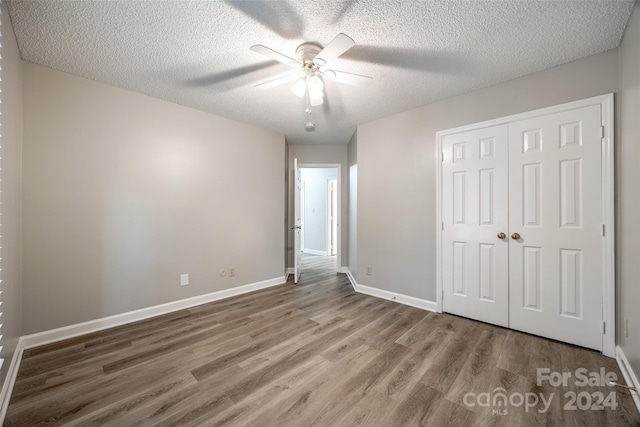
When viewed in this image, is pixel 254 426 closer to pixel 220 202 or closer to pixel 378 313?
pixel 378 313

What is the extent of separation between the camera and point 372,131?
3518 millimetres

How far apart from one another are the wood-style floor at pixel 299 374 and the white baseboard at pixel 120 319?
10 cm

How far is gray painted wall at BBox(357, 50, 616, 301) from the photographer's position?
7.03 feet

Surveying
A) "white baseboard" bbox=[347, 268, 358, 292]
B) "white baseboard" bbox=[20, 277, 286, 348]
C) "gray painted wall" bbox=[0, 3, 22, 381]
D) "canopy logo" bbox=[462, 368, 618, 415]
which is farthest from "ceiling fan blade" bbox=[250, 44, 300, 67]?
"white baseboard" bbox=[347, 268, 358, 292]

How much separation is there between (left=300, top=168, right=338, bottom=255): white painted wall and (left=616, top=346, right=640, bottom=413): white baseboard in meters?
5.43

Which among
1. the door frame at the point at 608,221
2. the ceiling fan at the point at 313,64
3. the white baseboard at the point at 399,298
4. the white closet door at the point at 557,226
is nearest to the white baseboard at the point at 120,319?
the white baseboard at the point at 399,298

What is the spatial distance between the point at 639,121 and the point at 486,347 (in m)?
1.92

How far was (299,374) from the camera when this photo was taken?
1771 millimetres

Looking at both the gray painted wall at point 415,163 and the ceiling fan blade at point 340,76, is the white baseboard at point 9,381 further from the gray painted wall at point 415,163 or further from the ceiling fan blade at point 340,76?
the gray painted wall at point 415,163

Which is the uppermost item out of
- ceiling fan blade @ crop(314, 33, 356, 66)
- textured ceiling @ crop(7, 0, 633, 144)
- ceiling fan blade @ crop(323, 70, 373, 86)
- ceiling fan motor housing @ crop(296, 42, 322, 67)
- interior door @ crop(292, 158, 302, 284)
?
textured ceiling @ crop(7, 0, 633, 144)

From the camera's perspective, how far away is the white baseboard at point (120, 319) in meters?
2.13

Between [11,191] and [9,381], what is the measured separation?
1287 millimetres

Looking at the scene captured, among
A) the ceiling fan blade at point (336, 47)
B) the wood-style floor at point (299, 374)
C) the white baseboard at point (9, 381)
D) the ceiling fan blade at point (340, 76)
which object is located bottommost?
the wood-style floor at point (299, 374)

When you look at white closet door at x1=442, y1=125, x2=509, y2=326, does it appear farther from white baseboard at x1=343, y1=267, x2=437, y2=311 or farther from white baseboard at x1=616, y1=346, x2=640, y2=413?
white baseboard at x1=616, y1=346, x2=640, y2=413
